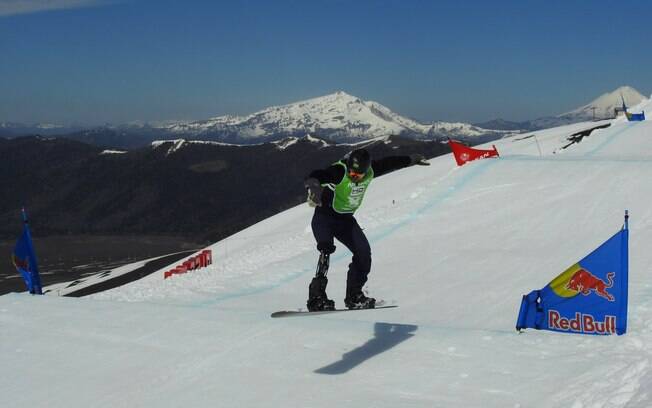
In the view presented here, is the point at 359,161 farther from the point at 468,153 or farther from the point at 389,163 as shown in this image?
the point at 468,153

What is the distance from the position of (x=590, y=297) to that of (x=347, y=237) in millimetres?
2883

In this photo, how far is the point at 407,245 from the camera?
17.7m

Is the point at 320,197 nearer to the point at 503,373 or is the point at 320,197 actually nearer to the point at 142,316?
the point at 503,373

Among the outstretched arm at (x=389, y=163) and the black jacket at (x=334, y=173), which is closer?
the black jacket at (x=334, y=173)

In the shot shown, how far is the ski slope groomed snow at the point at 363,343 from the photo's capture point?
6133mm

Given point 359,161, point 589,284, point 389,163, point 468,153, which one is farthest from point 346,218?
point 468,153

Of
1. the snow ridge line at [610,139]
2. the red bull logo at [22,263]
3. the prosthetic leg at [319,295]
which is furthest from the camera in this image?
the snow ridge line at [610,139]

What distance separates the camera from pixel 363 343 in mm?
7578

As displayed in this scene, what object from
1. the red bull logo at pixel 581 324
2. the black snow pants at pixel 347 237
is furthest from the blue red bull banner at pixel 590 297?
the black snow pants at pixel 347 237

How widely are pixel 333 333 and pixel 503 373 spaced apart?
90.8 inches

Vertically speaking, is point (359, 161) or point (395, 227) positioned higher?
point (359, 161)

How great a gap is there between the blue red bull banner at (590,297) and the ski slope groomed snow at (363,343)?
170 millimetres

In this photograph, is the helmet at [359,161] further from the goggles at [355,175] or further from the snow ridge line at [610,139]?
the snow ridge line at [610,139]

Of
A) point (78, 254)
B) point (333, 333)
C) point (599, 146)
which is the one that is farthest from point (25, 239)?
point (78, 254)
